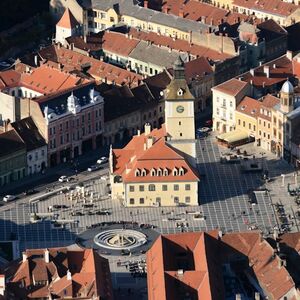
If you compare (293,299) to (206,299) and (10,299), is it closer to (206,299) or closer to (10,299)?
(206,299)

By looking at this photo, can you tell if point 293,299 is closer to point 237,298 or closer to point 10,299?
point 237,298

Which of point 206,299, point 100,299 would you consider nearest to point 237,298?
point 206,299

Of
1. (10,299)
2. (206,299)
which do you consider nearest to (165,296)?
(206,299)

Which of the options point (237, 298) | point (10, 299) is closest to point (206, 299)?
point (237, 298)

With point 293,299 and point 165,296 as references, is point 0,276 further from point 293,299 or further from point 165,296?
point 293,299

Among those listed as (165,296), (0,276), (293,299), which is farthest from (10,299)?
(293,299)

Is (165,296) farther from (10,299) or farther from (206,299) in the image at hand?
(10,299)
